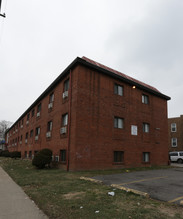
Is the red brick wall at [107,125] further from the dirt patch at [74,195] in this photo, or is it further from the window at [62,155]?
the dirt patch at [74,195]

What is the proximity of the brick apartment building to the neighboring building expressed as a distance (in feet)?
55.3

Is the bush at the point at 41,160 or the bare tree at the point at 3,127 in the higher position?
the bare tree at the point at 3,127

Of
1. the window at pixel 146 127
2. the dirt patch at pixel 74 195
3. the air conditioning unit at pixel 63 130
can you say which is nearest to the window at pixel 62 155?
the air conditioning unit at pixel 63 130

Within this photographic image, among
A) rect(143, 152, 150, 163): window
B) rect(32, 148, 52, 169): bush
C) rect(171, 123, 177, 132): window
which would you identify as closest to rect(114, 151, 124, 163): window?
rect(143, 152, 150, 163): window

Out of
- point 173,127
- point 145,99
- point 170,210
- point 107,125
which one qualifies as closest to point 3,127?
point 173,127

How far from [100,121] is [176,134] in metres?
27.5

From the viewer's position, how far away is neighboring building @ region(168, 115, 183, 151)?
35594mm

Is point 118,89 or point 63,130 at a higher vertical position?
point 118,89

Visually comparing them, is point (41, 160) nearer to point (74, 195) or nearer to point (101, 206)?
point (74, 195)

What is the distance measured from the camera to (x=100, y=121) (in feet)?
49.3

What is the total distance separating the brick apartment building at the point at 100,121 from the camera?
13977 mm

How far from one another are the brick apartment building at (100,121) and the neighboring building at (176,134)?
1685cm

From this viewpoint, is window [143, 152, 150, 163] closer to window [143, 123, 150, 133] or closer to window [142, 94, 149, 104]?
window [143, 123, 150, 133]

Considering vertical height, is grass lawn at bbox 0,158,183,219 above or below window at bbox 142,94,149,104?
below
